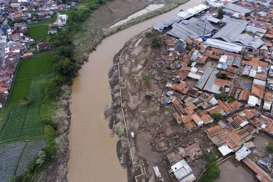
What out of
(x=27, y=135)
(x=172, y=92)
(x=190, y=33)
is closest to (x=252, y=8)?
(x=190, y=33)

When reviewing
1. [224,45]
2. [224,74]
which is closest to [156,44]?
[224,45]

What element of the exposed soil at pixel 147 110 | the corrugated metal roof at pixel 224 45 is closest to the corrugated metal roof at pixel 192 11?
the exposed soil at pixel 147 110

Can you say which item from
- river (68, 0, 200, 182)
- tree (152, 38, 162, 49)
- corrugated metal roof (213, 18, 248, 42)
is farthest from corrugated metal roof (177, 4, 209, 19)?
river (68, 0, 200, 182)

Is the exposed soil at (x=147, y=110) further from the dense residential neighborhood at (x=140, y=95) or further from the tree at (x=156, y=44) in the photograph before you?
the tree at (x=156, y=44)

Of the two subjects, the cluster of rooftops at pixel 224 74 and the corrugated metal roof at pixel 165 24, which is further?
the corrugated metal roof at pixel 165 24

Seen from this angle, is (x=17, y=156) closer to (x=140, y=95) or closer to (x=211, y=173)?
(x=140, y=95)

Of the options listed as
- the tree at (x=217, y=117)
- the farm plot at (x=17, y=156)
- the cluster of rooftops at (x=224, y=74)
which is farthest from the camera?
the tree at (x=217, y=117)

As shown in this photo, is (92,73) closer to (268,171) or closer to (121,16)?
(121,16)
